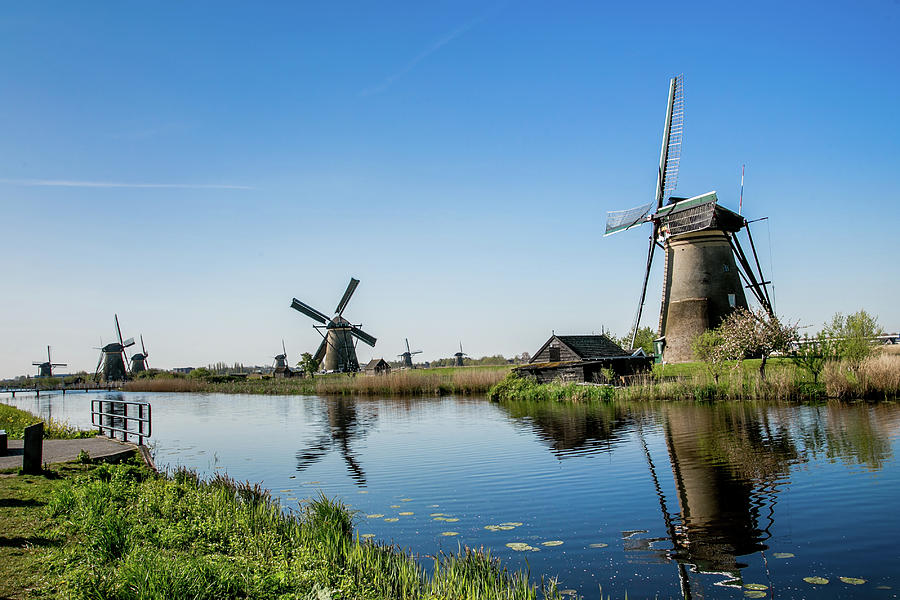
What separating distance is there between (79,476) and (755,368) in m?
27.2

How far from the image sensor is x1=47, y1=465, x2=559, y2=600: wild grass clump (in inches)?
193

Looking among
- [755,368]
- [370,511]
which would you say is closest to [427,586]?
[370,511]

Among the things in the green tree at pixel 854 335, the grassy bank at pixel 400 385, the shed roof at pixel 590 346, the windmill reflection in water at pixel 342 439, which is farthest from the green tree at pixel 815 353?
the windmill reflection in water at pixel 342 439

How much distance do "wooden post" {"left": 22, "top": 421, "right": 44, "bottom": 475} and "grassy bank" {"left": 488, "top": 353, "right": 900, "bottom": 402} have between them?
74.4ft

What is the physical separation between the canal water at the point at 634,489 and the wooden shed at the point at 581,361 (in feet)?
36.7

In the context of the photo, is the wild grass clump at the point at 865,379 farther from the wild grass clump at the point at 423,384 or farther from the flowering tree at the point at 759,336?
the wild grass clump at the point at 423,384

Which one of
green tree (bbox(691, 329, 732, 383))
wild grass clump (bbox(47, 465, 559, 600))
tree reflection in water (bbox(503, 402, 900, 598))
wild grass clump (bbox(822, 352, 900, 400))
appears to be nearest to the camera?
wild grass clump (bbox(47, 465, 559, 600))

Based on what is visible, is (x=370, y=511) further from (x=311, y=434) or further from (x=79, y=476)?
Answer: (x=311, y=434)

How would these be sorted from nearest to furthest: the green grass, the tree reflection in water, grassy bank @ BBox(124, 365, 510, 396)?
the green grass → the tree reflection in water → grassy bank @ BBox(124, 365, 510, 396)

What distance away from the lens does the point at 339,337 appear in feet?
207

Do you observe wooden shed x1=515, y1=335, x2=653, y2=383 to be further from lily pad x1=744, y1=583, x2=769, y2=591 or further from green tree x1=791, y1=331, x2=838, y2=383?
lily pad x1=744, y1=583, x2=769, y2=591

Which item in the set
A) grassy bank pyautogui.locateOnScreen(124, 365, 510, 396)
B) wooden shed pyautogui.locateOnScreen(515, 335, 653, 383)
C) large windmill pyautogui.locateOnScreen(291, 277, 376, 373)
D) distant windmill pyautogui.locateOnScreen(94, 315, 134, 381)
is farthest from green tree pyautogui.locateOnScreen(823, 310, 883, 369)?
distant windmill pyautogui.locateOnScreen(94, 315, 134, 381)

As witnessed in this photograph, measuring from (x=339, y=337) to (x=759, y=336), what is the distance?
4524 centimetres

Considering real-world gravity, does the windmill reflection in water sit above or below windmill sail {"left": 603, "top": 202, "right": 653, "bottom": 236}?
below
